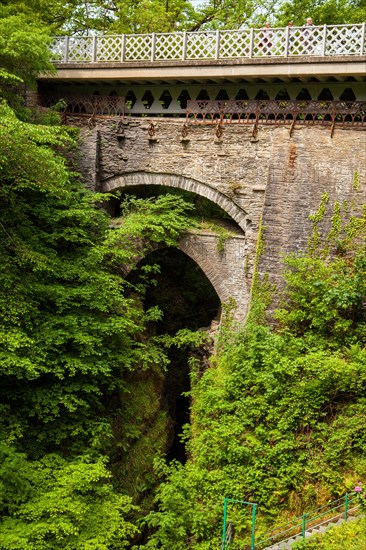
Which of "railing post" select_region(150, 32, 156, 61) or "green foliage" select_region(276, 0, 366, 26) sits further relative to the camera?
"green foliage" select_region(276, 0, 366, 26)

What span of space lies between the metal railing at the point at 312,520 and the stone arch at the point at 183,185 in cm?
785

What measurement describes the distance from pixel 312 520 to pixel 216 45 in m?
11.9

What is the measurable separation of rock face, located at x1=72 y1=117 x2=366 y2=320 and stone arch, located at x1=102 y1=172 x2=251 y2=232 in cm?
3

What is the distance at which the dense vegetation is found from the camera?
1183cm

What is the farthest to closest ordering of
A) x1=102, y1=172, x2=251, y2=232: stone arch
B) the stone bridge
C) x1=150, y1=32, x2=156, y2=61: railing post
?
1. x1=150, y1=32, x2=156, y2=61: railing post
2. x1=102, y1=172, x2=251, y2=232: stone arch
3. the stone bridge

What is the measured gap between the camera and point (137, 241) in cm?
1750

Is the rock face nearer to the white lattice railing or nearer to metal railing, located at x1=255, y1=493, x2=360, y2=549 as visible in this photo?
the white lattice railing

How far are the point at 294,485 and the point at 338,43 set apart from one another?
10545 mm

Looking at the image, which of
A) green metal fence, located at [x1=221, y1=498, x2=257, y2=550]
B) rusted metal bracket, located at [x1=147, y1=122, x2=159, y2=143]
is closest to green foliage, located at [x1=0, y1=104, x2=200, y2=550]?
green metal fence, located at [x1=221, y1=498, x2=257, y2=550]

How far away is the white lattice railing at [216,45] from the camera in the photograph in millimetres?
16219

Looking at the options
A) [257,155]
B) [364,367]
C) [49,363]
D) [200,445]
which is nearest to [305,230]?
[257,155]

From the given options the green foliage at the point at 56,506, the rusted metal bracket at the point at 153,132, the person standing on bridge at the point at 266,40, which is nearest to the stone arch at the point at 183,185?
the rusted metal bracket at the point at 153,132

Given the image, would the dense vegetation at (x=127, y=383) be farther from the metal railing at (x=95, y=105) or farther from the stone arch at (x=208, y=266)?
the metal railing at (x=95, y=105)

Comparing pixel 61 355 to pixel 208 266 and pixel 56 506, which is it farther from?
pixel 208 266
